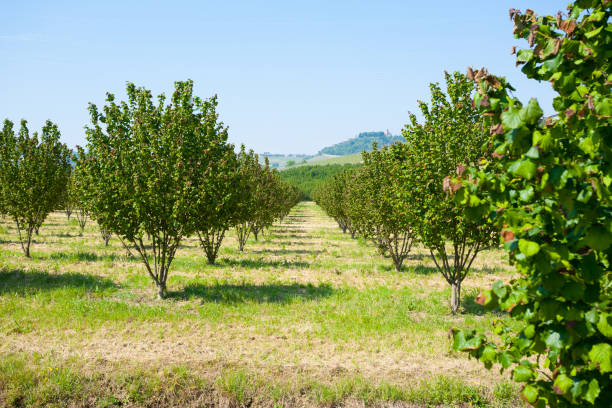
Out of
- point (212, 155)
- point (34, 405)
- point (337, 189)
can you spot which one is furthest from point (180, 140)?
point (337, 189)

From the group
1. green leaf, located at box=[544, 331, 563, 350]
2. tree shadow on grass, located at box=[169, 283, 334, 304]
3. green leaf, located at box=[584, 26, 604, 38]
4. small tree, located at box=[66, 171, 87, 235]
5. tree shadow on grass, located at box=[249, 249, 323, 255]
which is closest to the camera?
green leaf, located at box=[544, 331, 563, 350]

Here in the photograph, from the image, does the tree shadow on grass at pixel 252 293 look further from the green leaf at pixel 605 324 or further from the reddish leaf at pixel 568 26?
the reddish leaf at pixel 568 26

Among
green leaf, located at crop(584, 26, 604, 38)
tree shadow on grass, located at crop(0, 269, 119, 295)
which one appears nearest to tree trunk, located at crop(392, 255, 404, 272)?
tree shadow on grass, located at crop(0, 269, 119, 295)

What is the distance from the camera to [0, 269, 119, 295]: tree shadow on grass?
13476 mm

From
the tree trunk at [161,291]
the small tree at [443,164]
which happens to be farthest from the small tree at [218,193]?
the small tree at [443,164]

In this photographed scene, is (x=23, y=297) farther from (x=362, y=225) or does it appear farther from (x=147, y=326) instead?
(x=362, y=225)

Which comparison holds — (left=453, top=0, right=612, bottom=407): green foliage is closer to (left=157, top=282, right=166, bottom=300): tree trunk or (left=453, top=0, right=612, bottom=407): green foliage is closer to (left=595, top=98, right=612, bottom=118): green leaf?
(left=595, top=98, right=612, bottom=118): green leaf

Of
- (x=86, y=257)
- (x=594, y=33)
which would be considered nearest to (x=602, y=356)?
(x=594, y=33)

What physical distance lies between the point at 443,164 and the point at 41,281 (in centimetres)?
1467

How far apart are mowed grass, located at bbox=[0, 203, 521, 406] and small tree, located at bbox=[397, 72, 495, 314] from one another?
239 centimetres

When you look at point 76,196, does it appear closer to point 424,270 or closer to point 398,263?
point 398,263

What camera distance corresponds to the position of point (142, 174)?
1219 centimetres

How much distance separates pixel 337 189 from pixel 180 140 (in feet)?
92.6

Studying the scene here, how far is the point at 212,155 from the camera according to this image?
16.3 meters
